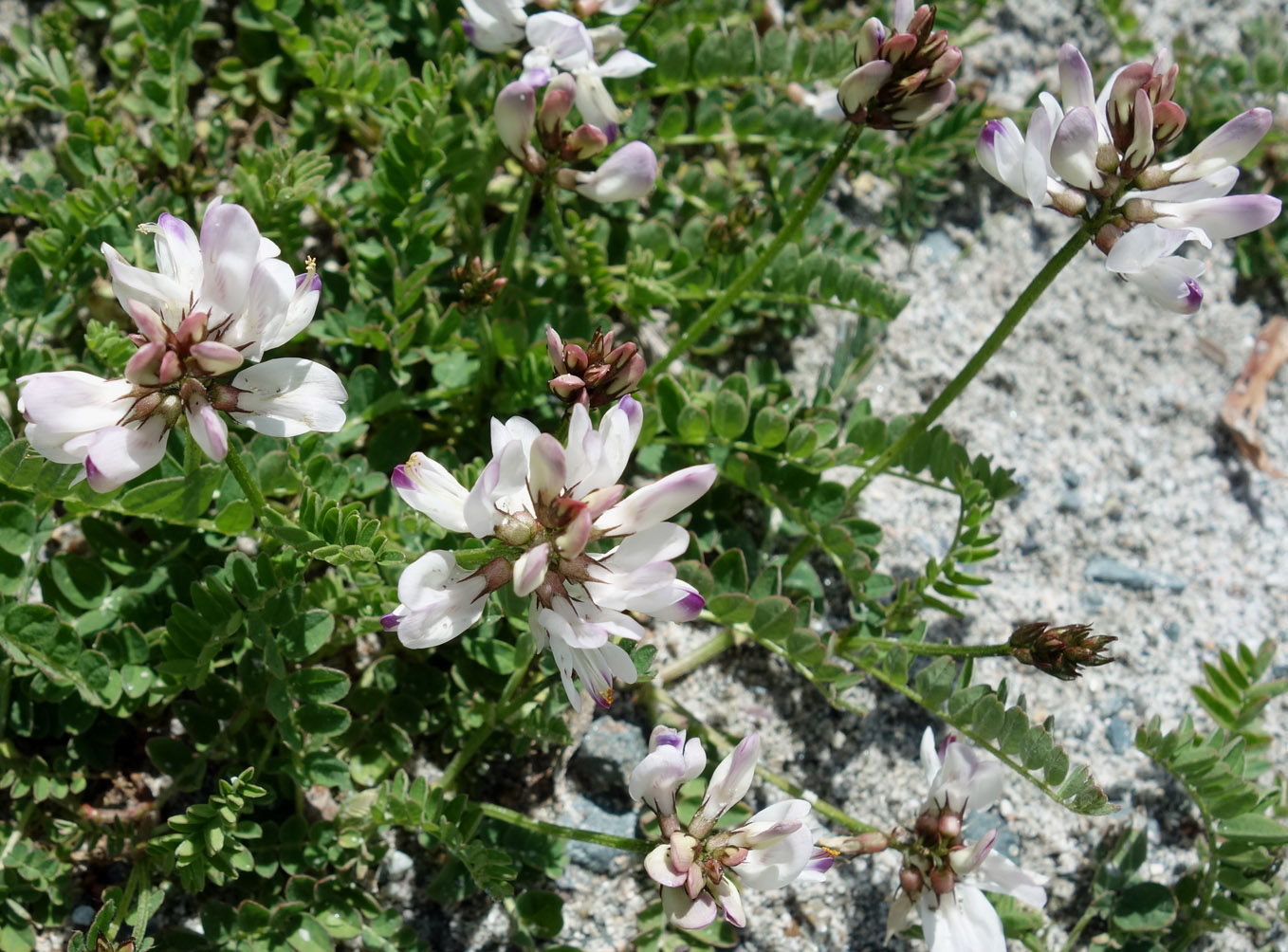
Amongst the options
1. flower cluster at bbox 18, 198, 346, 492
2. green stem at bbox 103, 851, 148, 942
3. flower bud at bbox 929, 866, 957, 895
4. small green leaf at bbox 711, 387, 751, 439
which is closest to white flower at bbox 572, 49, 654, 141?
small green leaf at bbox 711, 387, 751, 439

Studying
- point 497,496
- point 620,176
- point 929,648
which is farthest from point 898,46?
point 929,648

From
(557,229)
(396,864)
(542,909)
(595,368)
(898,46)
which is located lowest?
(396,864)

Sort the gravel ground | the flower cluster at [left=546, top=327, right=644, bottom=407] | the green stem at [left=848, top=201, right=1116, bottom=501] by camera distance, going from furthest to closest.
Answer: the gravel ground, the green stem at [left=848, top=201, right=1116, bottom=501], the flower cluster at [left=546, top=327, right=644, bottom=407]

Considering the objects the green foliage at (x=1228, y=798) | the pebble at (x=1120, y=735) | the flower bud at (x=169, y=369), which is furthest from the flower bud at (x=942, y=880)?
the flower bud at (x=169, y=369)

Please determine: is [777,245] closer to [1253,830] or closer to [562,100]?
[562,100]

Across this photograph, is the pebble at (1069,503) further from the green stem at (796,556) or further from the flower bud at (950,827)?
the flower bud at (950,827)

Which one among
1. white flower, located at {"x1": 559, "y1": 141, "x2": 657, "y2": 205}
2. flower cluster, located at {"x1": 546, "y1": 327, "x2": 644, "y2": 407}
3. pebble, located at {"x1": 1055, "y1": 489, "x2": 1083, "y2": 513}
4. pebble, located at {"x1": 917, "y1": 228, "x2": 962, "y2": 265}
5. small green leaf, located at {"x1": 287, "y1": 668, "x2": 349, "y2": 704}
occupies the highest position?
white flower, located at {"x1": 559, "y1": 141, "x2": 657, "y2": 205}

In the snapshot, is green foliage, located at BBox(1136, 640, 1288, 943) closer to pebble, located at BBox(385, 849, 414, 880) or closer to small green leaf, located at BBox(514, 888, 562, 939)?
small green leaf, located at BBox(514, 888, 562, 939)
